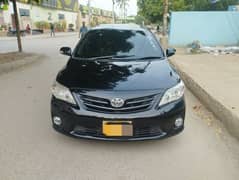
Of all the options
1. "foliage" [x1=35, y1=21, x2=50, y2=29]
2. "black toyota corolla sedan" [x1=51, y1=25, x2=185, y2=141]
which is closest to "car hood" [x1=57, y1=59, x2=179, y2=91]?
"black toyota corolla sedan" [x1=51, y1=25, x2=185, y2=141]

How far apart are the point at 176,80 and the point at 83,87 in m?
1.24

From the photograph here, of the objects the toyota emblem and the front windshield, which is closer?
the toyota emblem

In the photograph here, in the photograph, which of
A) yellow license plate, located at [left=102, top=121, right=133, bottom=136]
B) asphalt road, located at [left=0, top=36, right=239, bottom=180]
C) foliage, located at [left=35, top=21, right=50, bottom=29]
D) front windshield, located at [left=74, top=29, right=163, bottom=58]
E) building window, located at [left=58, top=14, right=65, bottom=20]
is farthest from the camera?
building window, located at [left=58, top=14, right=65, bottom=20]

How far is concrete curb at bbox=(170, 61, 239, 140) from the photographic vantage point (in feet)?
13.4

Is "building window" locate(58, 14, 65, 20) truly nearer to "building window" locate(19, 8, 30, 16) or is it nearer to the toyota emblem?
"building window" locate(19, 8, 30, 16)

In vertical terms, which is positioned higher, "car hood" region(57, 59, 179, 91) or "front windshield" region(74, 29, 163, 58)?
"front windshield" region(74, 29, 163, 58)

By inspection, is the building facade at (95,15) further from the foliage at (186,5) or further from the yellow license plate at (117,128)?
the yellow license plate at (117,128)

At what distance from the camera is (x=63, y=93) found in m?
3.49

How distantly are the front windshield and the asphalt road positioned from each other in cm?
131

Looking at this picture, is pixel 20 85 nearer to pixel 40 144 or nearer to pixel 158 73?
pixel 40 144

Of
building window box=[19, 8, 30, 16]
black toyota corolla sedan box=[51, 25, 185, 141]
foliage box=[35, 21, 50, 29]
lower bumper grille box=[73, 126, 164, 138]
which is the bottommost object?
foliage box=[35, 21, 50, 29]

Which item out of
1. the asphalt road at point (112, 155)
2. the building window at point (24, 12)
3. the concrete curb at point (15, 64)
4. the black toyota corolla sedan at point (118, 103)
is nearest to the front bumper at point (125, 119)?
the black toyota corolla sedan at point (118, 103)

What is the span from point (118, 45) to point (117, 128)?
6.26 ft

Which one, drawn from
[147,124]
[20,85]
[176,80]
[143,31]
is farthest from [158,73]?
[20,85]
